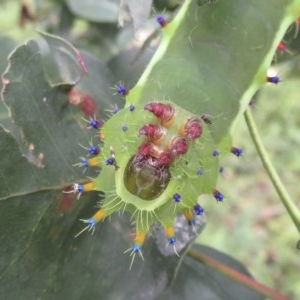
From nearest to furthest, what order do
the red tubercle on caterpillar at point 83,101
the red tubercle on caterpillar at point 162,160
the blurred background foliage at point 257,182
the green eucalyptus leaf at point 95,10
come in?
1. the red tubercle on caterpillar at point 162,160
2. the red tubercle on caterpillar at point 83,101
3. the green eucalyptus leaf at point 95,10
4. the blurred background foliage at point 257,182

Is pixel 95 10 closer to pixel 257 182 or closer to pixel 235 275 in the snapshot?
pixel 235 275

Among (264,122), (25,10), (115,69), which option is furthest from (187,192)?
(264,122)

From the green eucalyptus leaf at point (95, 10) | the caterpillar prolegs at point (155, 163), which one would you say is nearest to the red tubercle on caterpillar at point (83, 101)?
the caterpillar prolegs at point (155, 163)

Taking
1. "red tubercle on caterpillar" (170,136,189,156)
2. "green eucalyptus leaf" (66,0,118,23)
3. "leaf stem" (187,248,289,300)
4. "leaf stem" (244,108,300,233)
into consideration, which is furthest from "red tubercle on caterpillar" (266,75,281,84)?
"green eucalyptus leaf" (66,0,118,23)

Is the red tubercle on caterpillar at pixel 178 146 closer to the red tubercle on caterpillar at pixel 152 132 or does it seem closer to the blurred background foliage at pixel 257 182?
the red tubercle on caterpillar at pixel 152 132

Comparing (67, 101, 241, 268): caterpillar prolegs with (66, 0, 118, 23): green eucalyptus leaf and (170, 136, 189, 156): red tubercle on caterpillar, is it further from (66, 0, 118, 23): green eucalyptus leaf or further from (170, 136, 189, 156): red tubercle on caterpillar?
(66, 0, 118, 23): green eucalyptus leaf

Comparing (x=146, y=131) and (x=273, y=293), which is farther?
(x=273, y=293)

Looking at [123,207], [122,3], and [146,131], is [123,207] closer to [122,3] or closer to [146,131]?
[146,131]
